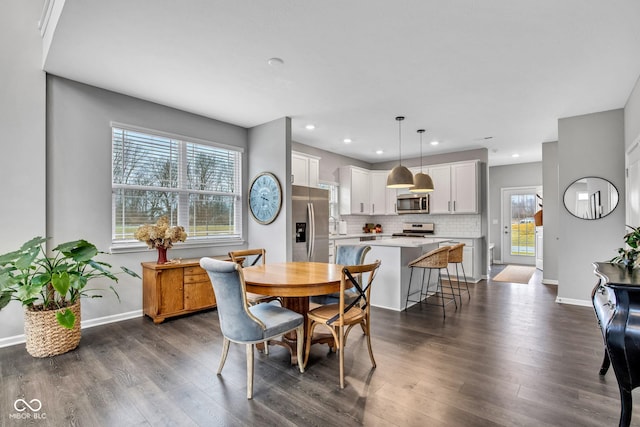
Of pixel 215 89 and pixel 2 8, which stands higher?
pixel 2 8

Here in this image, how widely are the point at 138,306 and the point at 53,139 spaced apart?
2118mm

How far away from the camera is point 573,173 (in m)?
4.63

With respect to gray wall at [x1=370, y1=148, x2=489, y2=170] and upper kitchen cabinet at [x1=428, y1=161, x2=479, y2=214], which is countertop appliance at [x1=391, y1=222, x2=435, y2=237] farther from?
gray wall at [x1=370, y1=148, x2=489, y2=170]

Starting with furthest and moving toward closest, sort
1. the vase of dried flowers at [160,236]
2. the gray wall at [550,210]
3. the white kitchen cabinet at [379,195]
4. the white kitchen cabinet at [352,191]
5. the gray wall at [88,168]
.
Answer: the white kitchen cabinet at [379,195]
the white kitchen cabinet at [352,191]
the gray wall at [550,210]
the vase of dried flowers at [160,236]
the gray wall at [88,168]

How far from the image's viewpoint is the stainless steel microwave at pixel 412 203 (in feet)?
23.3

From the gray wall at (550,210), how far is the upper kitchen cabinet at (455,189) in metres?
1.20

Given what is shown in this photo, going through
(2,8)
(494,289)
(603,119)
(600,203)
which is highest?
(2,8)

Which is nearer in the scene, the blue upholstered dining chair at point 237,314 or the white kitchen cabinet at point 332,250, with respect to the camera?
the blue upholstered dining chair at point 237,314

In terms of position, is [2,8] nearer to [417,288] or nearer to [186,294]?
[186,294]

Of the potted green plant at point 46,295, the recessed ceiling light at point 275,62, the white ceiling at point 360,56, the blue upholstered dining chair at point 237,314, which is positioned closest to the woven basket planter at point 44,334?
the potted green plant at point 46,295

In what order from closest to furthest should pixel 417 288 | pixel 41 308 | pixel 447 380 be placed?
pixel 447 380 < pixel 41 308 < pixel 417 288

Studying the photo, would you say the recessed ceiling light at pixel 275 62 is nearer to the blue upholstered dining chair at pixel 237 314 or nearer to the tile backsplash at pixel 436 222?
the blue upholstered dining chair at pixel 237 314

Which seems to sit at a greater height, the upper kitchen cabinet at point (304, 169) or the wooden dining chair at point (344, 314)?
the upper kitchen cabinet at point (304, 169)

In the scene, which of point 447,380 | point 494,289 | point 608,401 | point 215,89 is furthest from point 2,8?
point 494,289
